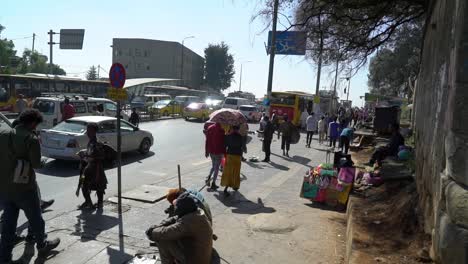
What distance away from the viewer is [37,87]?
28.1m

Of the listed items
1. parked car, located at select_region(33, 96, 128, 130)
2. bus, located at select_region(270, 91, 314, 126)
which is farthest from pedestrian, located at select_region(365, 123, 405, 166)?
bus, located at select_region(270, 91, 314, 126)

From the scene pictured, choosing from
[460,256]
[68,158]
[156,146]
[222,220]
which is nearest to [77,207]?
[222,220]

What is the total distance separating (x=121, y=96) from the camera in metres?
7.40

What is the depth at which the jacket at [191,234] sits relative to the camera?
4281 millimetres

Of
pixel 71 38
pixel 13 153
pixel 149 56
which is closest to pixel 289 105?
pixel 71 38

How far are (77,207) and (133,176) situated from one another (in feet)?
9.94

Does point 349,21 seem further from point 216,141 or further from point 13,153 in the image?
point 13,153

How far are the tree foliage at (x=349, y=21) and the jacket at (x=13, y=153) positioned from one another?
208 inches

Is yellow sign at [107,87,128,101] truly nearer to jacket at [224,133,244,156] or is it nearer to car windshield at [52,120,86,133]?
jacket at [224,133,244,156]

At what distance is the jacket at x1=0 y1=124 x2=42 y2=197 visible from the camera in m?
4.59

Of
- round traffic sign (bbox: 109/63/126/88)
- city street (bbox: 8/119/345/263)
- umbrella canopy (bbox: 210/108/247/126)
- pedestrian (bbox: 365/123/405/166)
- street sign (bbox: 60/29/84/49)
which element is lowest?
city street (bbox: 8/119/345/263)

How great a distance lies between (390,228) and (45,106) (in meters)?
14.3

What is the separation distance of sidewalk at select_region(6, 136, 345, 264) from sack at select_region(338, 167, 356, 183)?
2.66ft

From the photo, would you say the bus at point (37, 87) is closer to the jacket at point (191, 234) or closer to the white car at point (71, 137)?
the white car at point (71, 137)
